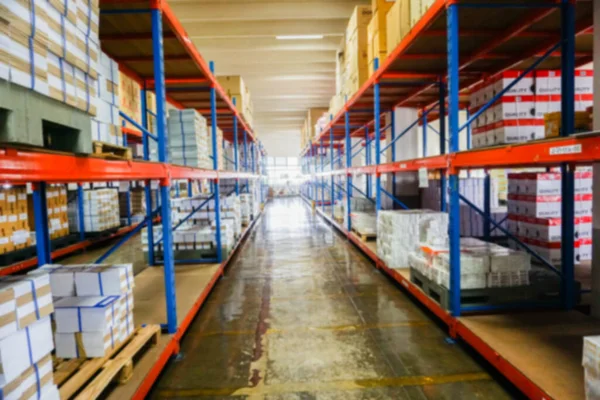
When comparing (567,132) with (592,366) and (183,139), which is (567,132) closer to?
(592,366)

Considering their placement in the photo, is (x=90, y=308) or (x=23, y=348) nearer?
(x=23, y=348)

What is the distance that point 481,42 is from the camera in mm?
4812

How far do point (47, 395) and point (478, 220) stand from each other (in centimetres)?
706

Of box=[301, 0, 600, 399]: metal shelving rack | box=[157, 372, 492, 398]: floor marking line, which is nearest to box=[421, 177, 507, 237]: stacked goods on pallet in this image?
box=[301, 0, 600, 399]: metal shelving rack

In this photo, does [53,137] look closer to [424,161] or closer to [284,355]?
[284,355]

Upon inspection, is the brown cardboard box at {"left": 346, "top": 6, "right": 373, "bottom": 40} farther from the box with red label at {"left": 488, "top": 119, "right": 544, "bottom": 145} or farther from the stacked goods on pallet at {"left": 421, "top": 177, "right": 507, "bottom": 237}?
the box with red label at {"left": 488, "top": 119, "right": 544, "bottom": 145}

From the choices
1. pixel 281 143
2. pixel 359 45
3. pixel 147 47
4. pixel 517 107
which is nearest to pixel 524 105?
pixel 517 107

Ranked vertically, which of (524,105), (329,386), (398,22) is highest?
(398,22)

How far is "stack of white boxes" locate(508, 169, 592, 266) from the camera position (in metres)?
5.00

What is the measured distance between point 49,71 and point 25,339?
54.7 inches

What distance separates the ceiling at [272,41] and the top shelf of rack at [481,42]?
391 cm

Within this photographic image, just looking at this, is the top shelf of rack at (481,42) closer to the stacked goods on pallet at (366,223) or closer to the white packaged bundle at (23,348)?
the stacked goods on pallet at (366,223)

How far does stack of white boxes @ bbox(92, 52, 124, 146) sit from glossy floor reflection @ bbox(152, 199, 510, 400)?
212cm

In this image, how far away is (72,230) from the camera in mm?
9297
